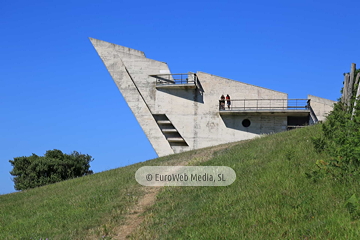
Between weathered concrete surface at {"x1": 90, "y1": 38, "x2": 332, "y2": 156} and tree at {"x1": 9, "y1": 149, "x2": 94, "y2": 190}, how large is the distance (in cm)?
722

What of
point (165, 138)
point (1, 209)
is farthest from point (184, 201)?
point (165, 138)

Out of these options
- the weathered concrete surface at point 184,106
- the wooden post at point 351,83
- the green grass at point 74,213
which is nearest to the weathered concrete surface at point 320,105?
the weathered concrete surface at point 184,106

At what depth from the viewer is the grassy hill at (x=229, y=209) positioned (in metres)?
7.55

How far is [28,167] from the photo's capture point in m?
32.1

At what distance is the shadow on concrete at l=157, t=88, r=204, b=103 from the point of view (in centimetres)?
Result: 3152

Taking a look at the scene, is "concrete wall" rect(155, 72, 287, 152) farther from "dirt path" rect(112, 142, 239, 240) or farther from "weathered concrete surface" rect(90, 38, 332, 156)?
"dirt path" rect(112, 142, 239, 240)

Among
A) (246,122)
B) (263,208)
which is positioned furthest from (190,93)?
(263,208)

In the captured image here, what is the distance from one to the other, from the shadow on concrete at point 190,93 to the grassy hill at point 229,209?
1628 centimetres

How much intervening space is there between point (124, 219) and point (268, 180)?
397 centimetres

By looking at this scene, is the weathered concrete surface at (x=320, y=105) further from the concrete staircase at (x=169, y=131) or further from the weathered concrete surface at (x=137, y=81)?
the weathered concrete surface at (x=137, y=81)

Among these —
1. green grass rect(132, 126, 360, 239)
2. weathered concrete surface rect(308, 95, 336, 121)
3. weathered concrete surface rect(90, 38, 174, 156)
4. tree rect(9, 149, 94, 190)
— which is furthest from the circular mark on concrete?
green grass rect(132, 126, 360, 239)

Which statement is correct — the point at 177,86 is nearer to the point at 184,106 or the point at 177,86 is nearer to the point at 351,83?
the point at 184,106

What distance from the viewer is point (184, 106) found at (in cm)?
3180

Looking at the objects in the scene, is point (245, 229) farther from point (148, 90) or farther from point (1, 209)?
point (148, 90)
